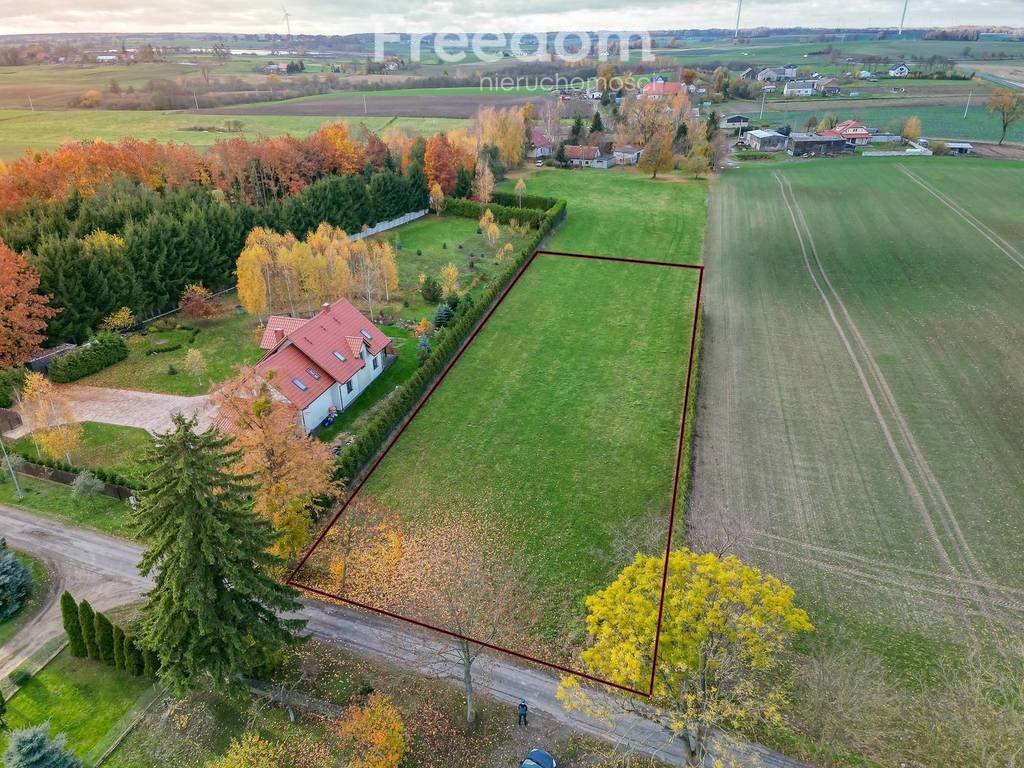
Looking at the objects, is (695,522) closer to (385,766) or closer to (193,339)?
(385,766)

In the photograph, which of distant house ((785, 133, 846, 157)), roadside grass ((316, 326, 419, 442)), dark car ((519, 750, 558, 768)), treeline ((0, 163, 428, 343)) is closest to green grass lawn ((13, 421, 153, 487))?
roadside grass ((316, 326, 419, 442))

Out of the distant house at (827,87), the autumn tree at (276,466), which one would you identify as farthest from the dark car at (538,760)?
the distant house at (827,87)

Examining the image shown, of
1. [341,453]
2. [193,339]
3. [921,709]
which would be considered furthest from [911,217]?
[193,339]

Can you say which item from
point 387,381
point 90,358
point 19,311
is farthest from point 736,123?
point 19,311

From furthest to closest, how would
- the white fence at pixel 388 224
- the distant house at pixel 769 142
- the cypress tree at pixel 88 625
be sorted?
the distant house at pixel 769 142
the white fence at pixel 388 224
the cypress tree at pixel 88 625

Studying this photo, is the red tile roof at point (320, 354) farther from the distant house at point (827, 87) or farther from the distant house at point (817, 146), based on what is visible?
the distant house at point (827, 87)
